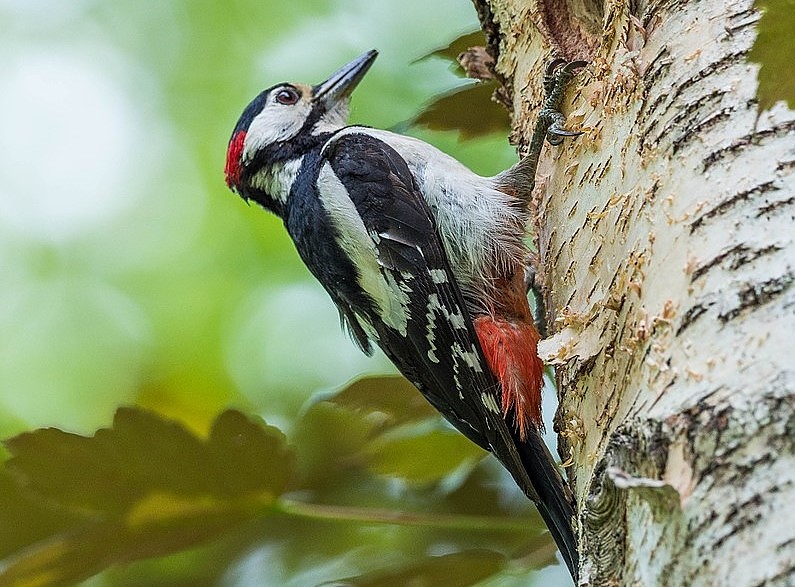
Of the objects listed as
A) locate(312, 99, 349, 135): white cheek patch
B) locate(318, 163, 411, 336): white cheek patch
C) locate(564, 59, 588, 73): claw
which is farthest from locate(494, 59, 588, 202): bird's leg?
locate(312, 99, 349, 135): white cheek patch

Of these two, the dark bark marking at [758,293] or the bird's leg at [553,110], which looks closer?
the dark bark marking at [758,293]

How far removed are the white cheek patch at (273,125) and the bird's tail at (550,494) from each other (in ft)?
4.83

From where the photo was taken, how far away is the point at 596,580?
119 centimetres

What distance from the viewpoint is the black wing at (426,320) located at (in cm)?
219

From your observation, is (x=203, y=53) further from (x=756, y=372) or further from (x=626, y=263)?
(x=756, y=372)

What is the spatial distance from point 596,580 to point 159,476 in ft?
3.72

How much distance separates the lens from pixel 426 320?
244 centimetres

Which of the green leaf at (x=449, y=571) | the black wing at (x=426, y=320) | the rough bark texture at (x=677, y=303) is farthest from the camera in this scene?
the black wing at (x=426, y=320)

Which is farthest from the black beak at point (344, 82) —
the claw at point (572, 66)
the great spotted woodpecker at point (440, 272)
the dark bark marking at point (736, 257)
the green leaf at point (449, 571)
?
the dark bark marking at point (736, 257)

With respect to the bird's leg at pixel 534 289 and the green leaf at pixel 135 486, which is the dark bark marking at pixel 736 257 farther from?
the bird's leg at pixel 534 289

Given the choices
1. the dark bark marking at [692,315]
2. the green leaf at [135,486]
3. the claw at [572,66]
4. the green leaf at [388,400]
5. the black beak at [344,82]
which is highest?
the black beak at [344,82]

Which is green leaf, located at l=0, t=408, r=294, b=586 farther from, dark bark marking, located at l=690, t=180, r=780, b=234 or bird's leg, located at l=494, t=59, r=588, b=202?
dark bark marking, located at l=690, t=180, r=780, b=234

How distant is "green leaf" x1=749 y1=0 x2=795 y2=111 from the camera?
0.93m

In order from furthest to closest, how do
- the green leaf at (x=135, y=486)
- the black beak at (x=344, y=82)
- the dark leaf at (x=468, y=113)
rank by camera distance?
the black beak at (x=344, y=82) < the dark leaf at (x=468, y=113) < the green leaf at (x=135, y=486)
